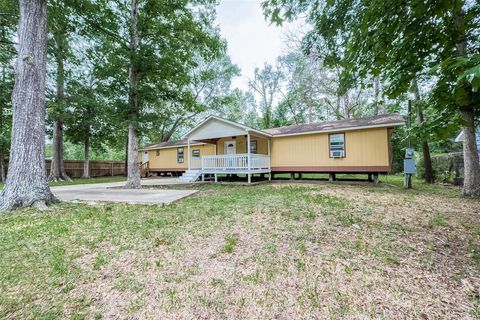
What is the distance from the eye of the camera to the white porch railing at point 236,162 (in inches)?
469

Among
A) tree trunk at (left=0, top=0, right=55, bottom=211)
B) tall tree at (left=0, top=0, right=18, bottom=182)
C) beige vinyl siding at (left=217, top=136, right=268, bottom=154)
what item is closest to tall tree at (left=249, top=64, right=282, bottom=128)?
beige vinyl siding at (left=217, top=136, right=268, bottom=154)

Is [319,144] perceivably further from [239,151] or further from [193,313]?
[193,313]

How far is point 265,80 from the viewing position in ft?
92.1

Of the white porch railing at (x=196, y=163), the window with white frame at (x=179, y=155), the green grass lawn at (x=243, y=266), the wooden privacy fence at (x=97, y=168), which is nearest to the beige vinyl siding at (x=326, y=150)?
the white porch railing at (x=196, y=163)

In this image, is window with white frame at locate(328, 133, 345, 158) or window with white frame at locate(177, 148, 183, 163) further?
window with white frame at locate(177, 148, 183, 163)

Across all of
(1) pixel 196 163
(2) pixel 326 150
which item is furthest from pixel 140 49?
(2) pixel 326 150

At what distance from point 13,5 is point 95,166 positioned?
50.5 feet

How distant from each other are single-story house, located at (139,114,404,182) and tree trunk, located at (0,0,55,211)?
7751 mm

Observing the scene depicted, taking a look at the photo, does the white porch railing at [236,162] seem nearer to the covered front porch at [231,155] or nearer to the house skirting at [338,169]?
the covered front porch at [231,155]

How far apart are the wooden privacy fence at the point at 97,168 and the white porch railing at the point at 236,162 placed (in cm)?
1451

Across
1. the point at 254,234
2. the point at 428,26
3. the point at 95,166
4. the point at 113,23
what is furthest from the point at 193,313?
the point at 95,166

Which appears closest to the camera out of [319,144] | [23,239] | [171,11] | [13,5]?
[23,239]

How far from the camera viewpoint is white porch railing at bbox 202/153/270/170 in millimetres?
11914

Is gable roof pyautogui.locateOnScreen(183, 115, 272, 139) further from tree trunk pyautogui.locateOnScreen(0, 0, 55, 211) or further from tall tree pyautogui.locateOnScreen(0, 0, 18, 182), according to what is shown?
tall tree pyautogui.locateOnScreen(0, 0, 18, 182)
